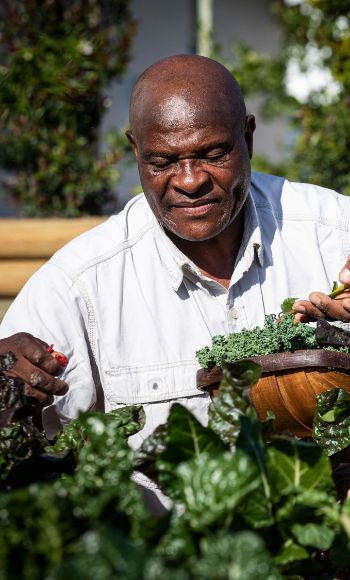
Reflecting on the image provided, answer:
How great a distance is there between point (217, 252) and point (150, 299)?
0.95 ft

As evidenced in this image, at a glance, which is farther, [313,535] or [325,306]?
[325,306]

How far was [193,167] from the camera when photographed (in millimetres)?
2328

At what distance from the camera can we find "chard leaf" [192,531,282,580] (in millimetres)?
855

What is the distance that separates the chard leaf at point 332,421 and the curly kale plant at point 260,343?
215mm

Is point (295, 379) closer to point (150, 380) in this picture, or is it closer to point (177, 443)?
point (177, 443)

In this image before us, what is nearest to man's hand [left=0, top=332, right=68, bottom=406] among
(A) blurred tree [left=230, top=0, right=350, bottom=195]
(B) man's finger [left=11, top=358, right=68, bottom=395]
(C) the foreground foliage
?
(B) man's finger [left=11, top=358, right=68, bottom=395]

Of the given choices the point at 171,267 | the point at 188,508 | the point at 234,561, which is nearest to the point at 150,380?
the point at 171,267

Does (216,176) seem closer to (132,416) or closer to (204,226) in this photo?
(204,226)

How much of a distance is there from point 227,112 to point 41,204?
3.26 meters

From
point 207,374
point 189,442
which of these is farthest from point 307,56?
point 189,442

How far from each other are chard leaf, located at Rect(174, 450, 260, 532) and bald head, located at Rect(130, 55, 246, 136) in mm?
1422

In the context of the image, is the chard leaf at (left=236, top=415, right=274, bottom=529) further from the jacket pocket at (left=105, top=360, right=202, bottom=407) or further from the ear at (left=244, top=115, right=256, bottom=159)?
the ear at (left=244, top=115, right=256, bottom=159)

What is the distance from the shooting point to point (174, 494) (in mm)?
1142

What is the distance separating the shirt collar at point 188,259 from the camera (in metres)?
2.58
